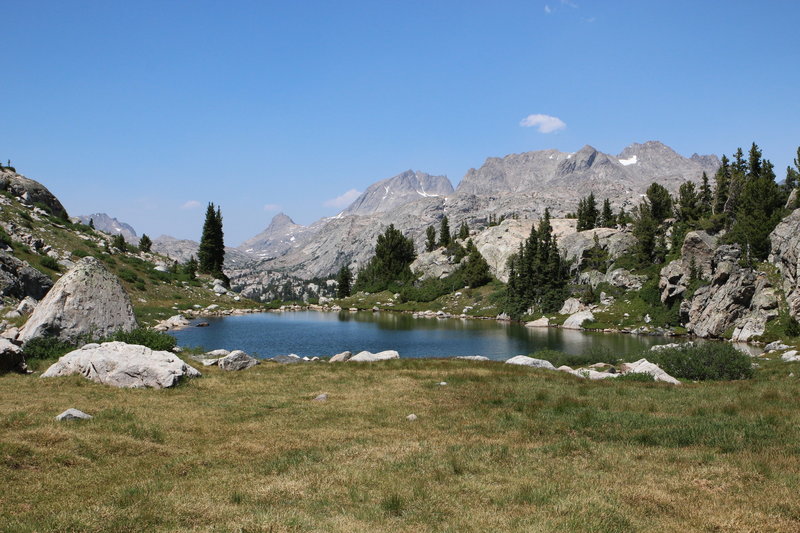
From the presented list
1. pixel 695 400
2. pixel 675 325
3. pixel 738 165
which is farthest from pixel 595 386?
pixel 738 165

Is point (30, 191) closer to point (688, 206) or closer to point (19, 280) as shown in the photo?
point (19, 280)

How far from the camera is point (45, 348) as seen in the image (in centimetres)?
2850

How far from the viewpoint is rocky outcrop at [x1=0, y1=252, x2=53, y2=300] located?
46.4 m

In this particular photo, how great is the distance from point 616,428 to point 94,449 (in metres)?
16.0

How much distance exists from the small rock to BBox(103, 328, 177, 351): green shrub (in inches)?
576

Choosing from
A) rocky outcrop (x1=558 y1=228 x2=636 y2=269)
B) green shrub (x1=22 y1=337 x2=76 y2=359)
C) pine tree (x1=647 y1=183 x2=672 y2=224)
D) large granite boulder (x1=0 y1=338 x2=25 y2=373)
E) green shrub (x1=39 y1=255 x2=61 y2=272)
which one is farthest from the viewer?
pine tree (x1=647 y1=183 x2=672 y2=224)

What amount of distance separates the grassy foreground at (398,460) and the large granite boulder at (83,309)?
20.7 feet

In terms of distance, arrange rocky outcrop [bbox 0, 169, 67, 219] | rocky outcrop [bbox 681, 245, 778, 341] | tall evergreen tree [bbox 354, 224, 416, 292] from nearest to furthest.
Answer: rocky outcrop [bbox 681, 245, 778, 341], rocky outcrop [bbox 0, 169, 67, 219], tall evergreen tree [bbox 354, 224, 416, 292]

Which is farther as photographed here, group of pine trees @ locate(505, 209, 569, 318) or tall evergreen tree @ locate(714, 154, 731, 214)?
group of pine trees @ locate(505, 209, 569, 318)

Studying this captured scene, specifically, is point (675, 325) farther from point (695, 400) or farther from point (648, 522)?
point (648, 522)

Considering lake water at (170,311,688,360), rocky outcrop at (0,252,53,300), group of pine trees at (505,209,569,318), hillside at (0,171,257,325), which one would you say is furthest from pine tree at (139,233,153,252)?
group of pine trees at (505,209,569,318)

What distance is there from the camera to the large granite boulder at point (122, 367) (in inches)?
926

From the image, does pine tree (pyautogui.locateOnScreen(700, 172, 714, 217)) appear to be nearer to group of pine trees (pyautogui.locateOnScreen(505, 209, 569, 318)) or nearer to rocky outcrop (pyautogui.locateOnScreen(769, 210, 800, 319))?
group of pine trees (pyautogui.locateOnScreen(505, 209, 569, 318))


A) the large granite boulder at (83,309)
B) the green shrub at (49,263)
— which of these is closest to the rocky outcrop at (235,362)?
the large granite boulder at (83,309)
